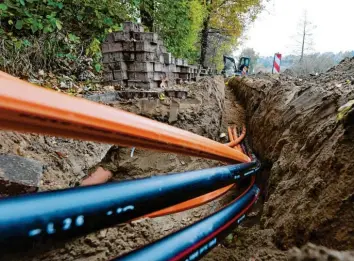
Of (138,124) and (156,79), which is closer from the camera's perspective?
(138,124)

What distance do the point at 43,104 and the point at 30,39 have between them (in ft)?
10.2

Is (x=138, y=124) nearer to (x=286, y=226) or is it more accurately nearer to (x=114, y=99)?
(x=286, y=226)

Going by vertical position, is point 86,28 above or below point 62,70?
above

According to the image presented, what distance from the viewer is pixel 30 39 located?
3219mm

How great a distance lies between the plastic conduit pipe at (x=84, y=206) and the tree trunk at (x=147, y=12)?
18.9 ft

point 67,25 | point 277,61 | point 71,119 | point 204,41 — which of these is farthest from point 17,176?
point 204,41

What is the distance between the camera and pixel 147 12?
6.24m

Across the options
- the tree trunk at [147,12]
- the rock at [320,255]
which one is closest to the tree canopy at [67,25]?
→ the tree trunk at [147,12]

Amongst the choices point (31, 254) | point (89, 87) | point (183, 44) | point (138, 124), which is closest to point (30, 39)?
point (89, 87)

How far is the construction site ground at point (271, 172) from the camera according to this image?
1.02 m

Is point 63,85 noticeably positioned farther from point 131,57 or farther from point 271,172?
point 271,172

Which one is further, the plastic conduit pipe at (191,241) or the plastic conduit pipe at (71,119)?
the plastic conduit pipe at (191,241)

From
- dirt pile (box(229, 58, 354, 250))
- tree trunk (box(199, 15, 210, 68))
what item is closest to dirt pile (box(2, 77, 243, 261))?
dirt pile (box(229, 58, 354, 250))

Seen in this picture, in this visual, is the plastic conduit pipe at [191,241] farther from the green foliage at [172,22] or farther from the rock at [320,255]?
the green foliage at [172,22]
